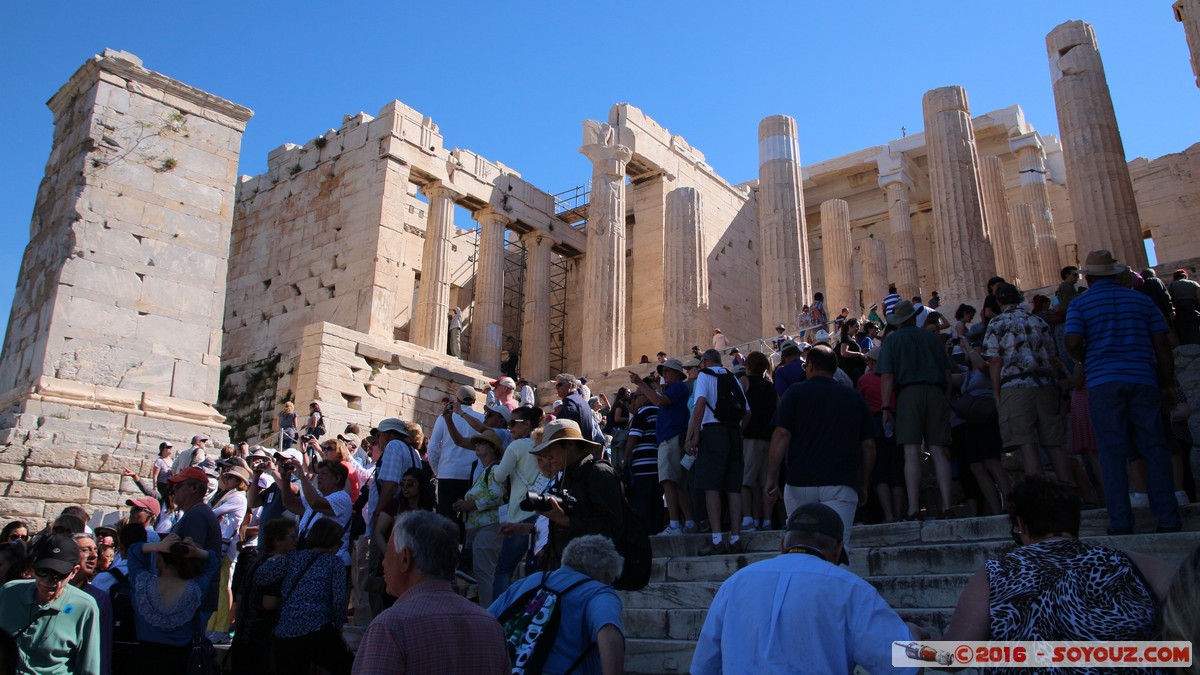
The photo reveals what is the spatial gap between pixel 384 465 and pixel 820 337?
22.4ft

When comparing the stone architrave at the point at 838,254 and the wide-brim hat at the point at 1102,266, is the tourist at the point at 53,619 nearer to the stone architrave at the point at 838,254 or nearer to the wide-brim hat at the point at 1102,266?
the wide-brim hat at the point at 1102,266

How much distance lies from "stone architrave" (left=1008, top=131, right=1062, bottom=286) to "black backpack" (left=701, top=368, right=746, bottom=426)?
18871 millimetres

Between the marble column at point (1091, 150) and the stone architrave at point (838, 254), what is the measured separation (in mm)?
8140

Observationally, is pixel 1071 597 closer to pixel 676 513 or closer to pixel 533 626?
pixel 533 626

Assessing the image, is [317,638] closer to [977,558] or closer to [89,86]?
[977,558]

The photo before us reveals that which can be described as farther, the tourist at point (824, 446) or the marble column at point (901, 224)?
the marble column at point (901, 224)

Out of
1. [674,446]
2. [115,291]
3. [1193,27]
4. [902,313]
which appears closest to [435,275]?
[115,291]

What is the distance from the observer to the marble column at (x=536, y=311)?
1006 inches

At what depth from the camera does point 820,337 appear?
12516 mm

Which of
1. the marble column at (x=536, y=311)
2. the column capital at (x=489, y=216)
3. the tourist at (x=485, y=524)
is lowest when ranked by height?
the tourist at (x=485, y=524)

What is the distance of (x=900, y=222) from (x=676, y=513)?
19409 mm

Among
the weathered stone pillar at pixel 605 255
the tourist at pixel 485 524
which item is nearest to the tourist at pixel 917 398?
the tourist at pixel 485 524

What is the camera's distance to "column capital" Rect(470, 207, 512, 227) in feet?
85.9

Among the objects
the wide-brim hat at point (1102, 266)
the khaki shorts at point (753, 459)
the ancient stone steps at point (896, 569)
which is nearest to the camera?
the ancient stone steps at point (896, 569)
